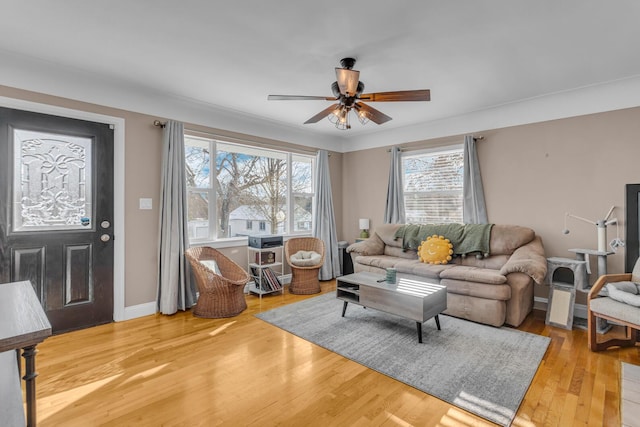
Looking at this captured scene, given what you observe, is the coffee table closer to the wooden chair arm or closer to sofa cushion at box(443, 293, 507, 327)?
sofa cushion at box(443, 293, 507, 327)

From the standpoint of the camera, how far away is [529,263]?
3.30 meters

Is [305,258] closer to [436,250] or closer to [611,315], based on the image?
[436,250]

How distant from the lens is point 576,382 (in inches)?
90.7

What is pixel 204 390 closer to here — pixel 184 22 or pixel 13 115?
pixel 184 22

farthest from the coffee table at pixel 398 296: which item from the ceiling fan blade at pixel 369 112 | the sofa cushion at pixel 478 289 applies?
the ceiling fan blade at pixel 369 112

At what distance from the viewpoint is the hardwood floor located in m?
1.95

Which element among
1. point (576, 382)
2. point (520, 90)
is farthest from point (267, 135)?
point (576, 382)

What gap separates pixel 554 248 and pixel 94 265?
17.7ft

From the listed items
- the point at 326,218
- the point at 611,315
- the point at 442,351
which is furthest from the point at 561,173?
the point at 326,218

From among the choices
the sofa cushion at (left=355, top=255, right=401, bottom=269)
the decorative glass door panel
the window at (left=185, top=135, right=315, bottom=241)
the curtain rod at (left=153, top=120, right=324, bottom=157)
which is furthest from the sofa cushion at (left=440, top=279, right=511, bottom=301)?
the decorative glass door panel

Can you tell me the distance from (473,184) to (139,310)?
4637 millimetres

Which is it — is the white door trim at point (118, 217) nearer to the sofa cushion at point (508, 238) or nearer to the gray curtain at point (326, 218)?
the gray curtain at point (326, 218)

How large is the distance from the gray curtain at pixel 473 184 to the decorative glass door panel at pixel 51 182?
187 inches

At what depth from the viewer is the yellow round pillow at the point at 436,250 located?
4172mm
